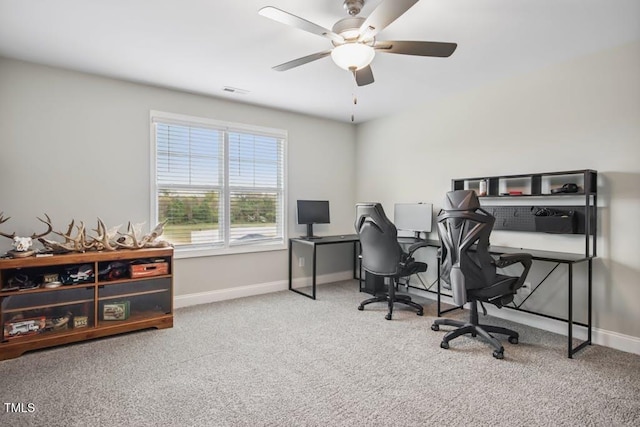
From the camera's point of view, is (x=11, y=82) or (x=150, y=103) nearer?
(x=11, y=82)

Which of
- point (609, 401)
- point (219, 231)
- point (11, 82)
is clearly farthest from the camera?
point (219, 231)

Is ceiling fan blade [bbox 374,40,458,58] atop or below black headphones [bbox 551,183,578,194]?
atop

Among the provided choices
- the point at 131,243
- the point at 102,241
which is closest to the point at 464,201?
the point at 131,243

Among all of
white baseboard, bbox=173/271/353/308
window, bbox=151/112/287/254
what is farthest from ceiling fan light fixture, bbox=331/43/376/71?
white baseboard, bbox=173/271/353/308

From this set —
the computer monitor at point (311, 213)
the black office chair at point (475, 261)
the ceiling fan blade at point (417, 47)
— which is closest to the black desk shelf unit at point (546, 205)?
the black office chair at point (475, 261)

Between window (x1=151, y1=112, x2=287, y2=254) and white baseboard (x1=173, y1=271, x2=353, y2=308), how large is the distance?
1.62 ft

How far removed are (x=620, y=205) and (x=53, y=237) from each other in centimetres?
494

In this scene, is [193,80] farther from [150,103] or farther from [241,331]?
[241,331]

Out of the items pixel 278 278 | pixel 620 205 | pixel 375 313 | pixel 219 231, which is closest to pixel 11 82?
pixel 219 231

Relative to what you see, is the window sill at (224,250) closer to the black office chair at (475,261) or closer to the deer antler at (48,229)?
the deer antler at (48,229)

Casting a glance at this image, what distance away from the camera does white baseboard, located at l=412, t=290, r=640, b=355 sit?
274 cm

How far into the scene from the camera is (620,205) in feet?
9.12

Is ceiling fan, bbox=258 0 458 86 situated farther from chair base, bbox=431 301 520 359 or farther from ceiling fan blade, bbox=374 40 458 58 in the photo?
chair base, bbox=431 301 520 359

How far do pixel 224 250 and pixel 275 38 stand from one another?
2510 millimetres
